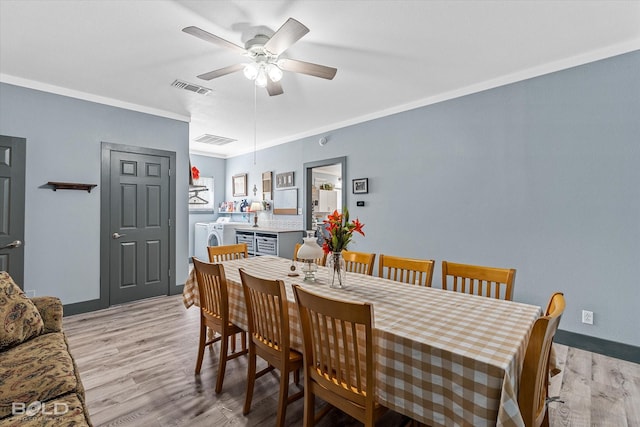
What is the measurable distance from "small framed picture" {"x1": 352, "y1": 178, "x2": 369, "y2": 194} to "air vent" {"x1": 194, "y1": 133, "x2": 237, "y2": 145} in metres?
2.74

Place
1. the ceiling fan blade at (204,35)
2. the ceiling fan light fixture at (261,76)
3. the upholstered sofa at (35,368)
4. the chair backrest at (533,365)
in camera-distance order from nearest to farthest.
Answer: the chair backrest at (533,365), the upholstered sofa at (35,368), the ceiling fan blade at (204,35), the ceiling fan light fixture at (261,76)

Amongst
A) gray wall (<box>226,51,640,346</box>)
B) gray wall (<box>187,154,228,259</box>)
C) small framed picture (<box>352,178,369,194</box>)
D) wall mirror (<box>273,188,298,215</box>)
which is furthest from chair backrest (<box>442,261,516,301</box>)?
gray wall (<box>187,154,228,259</box>)

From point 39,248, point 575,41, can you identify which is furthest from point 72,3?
point 575,41

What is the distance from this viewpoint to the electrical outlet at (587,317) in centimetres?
270

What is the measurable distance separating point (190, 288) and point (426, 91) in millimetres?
3224

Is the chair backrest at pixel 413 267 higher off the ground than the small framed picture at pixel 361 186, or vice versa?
the small framed picture at pixel 361 186

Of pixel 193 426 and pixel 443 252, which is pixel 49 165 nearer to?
pixel 193 426

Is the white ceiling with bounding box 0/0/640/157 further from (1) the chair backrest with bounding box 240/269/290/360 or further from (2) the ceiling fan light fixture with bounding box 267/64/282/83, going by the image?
(1) the chair backrest with bounding box 240/269/290/360

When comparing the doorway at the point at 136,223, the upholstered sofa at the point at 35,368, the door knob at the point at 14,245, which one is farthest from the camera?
the doorway at the point at 136,223

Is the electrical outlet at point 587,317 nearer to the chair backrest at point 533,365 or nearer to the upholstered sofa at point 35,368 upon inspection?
the chair backrest at point 533,365

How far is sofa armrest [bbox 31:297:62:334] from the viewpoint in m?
1.96

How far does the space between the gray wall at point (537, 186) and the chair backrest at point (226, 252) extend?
195 centimetres

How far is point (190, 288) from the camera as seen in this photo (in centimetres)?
264

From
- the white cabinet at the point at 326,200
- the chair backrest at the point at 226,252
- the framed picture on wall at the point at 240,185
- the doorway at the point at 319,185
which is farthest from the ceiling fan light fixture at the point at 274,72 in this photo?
the white cabinet at the point at 326,200
